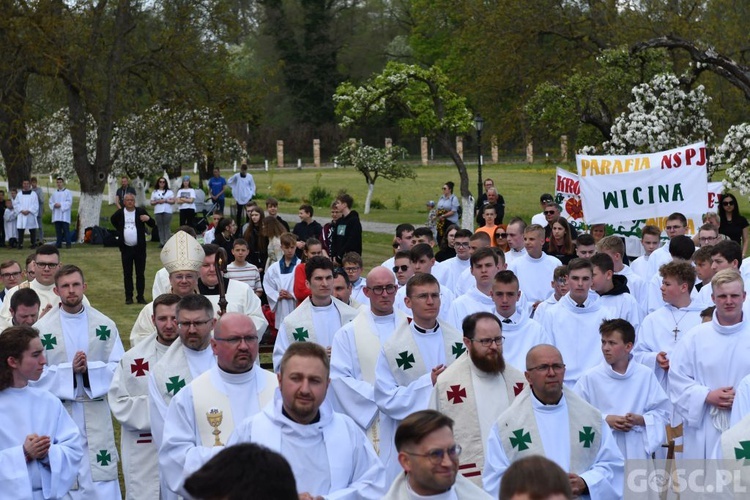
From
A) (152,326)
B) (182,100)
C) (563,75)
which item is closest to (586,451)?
(152,326)

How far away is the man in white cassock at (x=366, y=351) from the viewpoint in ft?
28.8

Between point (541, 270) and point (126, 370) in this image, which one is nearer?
point (126, 370)

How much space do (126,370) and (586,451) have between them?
11.2ft

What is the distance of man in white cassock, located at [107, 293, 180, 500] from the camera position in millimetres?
8336

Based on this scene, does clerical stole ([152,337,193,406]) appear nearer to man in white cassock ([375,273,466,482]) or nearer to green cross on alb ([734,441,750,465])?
man in white cassock ([375,273,466,482])

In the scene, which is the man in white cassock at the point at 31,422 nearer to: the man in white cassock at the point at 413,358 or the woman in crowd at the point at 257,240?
the man in white cassock at the point at 413,358

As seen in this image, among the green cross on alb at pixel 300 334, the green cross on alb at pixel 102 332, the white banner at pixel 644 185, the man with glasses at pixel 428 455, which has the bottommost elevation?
the green cross on alb at pixel 300 334

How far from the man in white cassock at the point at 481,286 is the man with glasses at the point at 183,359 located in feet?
9.66

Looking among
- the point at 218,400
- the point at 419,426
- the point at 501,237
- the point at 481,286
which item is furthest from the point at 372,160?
the point at 419,426

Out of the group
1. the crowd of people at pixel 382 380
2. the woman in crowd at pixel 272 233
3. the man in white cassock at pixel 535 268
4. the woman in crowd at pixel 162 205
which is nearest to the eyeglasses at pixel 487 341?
the crowd of people at pixel 382 380

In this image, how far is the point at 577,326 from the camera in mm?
9859

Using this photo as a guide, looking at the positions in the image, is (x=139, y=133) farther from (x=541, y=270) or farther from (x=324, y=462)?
(x=324, y=462)

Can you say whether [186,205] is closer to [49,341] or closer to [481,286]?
[481,286]

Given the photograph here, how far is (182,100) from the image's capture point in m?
34.0
